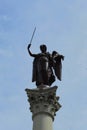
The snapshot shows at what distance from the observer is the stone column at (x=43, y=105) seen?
26.4m

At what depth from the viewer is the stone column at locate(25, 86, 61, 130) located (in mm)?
26434

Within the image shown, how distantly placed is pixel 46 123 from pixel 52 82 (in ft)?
11.3

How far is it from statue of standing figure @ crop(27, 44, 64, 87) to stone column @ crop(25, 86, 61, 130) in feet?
4.35

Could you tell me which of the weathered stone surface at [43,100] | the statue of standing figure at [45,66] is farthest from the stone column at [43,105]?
the statue of standing figure at [45,66]

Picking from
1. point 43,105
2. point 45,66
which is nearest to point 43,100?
point 43,105

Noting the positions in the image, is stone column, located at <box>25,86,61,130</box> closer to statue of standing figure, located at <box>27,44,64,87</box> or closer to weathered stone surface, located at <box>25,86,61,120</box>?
weathered stone surface, located at <box>25,86,61,120</box>

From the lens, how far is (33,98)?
A: 27078 millimetres

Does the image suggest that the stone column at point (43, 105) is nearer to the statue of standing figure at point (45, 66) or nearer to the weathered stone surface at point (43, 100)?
the weathered stone surface at point (43, 100)

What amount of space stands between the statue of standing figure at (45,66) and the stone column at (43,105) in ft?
4.35

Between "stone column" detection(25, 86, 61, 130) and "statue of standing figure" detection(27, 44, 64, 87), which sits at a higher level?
"statue of standing figure" detection(27, 44, 64, 87)

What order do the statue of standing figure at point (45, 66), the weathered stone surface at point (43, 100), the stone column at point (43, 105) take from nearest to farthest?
the stone column at point (43, 105) < the weathered stone surface at point (43, 100) < the statue of standing figure at point (45, 66)

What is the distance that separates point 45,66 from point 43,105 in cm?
314

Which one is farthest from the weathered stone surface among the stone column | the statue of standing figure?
the statue of standing figure

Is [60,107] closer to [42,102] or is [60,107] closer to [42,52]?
[42,102]
